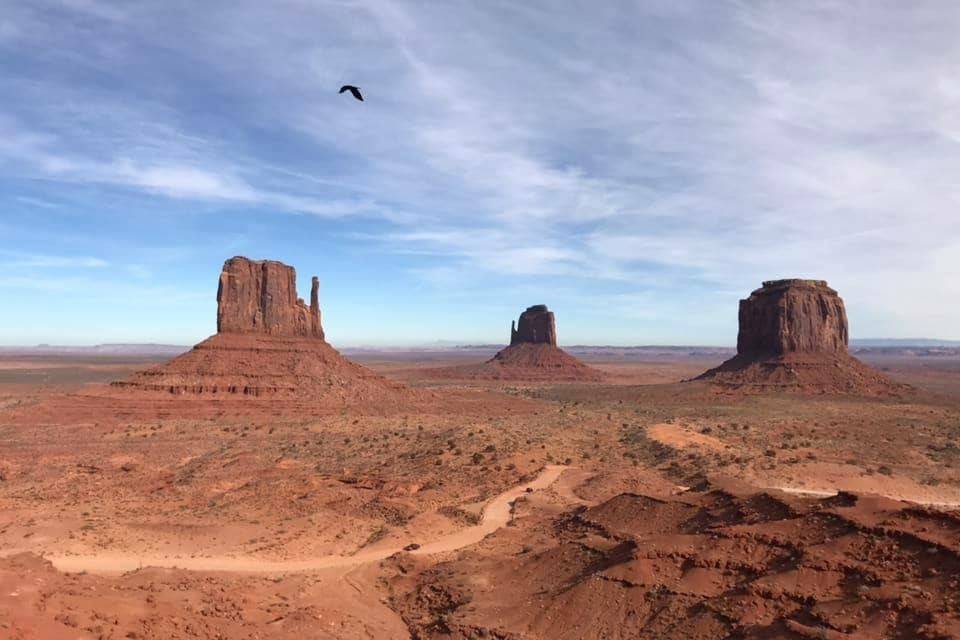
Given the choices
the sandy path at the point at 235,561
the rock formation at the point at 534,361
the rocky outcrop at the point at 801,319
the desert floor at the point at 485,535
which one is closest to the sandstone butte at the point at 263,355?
the desert floor at the point at 485,535

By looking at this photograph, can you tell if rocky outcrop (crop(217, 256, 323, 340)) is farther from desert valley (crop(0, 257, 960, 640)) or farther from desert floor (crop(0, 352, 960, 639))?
desert floor (crop(0, 352, 960, 639))

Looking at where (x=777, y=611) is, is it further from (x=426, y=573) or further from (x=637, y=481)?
(x=637, y=481)

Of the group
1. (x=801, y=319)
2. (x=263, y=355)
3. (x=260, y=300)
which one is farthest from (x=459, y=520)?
(x=801, y=319)

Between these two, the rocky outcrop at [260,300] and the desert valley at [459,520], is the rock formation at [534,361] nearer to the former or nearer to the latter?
the rocky outcrop at [260,300]

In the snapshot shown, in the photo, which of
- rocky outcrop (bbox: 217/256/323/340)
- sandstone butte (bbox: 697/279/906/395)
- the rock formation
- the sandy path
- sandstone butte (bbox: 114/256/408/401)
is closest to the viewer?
the sandy path

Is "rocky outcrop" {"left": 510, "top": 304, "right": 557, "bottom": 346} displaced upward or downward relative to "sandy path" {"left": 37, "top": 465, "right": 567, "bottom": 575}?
upward

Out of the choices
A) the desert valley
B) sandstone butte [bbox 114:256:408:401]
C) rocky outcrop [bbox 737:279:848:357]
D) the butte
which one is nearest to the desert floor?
the desert valley

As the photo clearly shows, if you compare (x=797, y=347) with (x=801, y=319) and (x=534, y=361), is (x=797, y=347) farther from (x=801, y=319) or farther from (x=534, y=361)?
(x=534, y=361)

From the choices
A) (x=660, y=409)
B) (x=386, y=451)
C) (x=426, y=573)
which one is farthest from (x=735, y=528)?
(x=660, y=409)

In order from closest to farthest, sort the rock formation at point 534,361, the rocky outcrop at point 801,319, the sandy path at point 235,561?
the sandy path at point 235,561 < the rocky outcrop at point 801,319 < the rock formation at point 534,361
